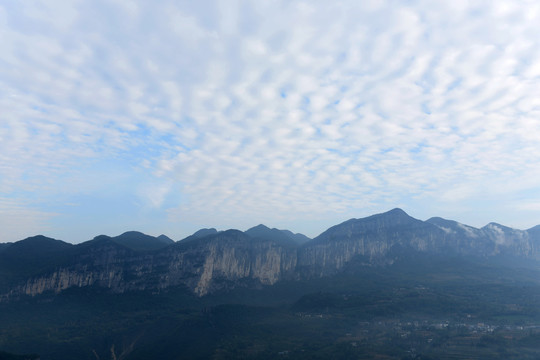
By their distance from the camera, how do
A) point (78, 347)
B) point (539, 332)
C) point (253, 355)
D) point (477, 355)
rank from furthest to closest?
point (78, 347) → point (539, 332) → point (253, 355) → point (477, 355)

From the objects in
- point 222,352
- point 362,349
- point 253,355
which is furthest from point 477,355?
point 222,352

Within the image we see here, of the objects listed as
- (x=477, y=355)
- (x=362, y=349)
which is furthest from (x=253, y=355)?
(x=477, y=355)

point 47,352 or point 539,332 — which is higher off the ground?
point 539,332

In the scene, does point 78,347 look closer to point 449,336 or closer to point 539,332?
point 449,336

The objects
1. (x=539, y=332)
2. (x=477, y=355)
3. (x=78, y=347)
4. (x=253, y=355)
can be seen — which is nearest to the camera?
(x=477, y=355)

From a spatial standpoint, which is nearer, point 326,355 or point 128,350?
point 326,355

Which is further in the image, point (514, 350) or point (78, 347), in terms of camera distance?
point (78, 347)

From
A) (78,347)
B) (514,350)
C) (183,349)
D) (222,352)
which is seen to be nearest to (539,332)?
(514,350)

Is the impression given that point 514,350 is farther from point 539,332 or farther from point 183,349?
point 183,349
